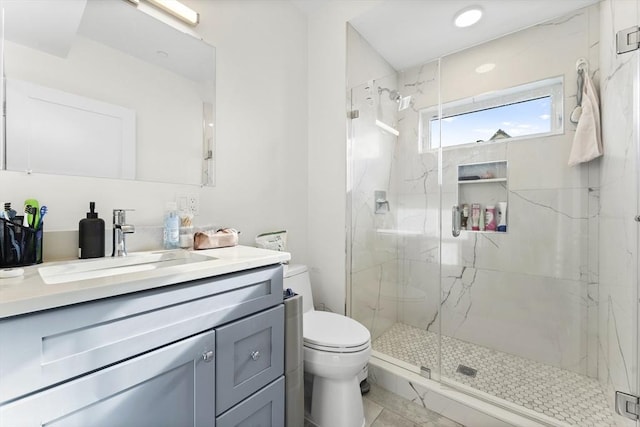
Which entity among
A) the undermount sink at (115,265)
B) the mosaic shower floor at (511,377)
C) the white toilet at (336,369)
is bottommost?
the mosaic shower floor at (511,377)

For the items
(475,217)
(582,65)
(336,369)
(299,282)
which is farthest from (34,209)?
(582,65)

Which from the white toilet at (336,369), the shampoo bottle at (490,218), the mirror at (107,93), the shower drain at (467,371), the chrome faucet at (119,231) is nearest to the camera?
the mirror at (107,93)

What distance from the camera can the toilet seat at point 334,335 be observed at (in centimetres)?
129

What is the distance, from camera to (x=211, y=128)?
4.94 ft

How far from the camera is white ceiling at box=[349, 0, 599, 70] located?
184cm

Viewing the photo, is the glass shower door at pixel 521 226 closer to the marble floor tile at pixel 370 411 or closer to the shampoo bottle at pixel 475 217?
the shampoo bottle at pixel 475 217

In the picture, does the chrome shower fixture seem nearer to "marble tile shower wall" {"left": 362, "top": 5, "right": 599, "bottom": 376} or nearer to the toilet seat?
"marble tile shower wall" {"left": 362, "top": 5, "right": 599, "bottom": 376}

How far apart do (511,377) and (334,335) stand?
4.16 feet

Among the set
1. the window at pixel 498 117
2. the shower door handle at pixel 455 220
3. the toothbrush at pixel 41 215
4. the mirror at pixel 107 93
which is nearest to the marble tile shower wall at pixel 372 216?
the window at pixel 498 117

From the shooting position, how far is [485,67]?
2.18 metres

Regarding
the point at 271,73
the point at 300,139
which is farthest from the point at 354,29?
the point at 300,139

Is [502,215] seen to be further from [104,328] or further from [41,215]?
[41,215]

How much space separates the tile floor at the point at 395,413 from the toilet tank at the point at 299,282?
0.60 meters

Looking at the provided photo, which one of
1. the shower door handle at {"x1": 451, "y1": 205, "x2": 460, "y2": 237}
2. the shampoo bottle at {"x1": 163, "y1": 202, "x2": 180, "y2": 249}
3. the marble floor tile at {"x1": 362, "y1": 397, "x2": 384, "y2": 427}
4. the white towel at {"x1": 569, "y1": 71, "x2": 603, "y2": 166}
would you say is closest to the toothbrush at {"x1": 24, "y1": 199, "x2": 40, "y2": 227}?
the shampoo bottle at {"x1": 163, "y1": 202, "x2": 180, "y2": 249}
